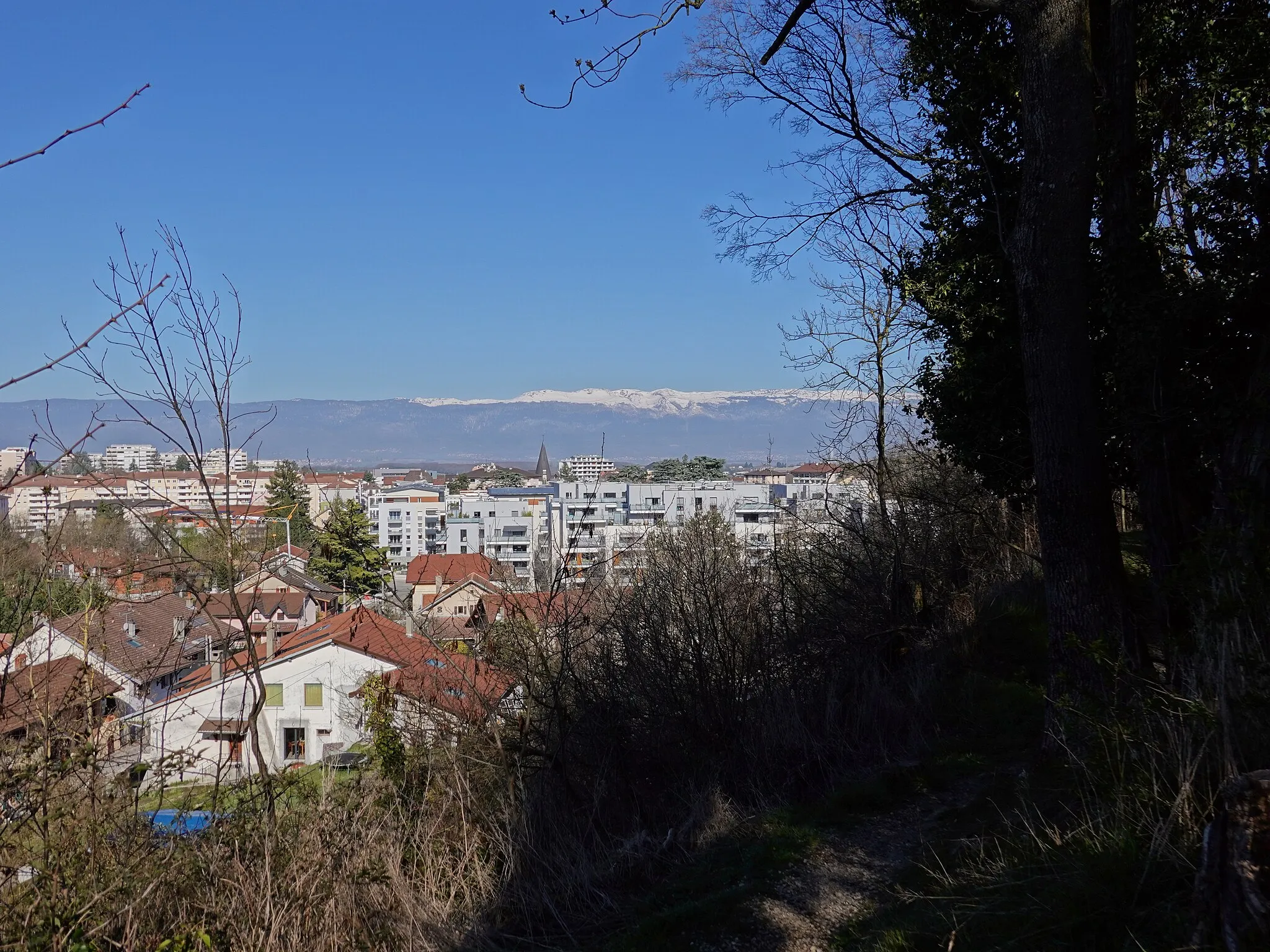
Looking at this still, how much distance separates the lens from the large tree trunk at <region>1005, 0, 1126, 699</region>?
563 cm

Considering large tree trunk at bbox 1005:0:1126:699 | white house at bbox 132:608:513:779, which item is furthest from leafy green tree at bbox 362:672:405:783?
large tree trunk at bbox 1005:0:1126:699

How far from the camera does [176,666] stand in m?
4.61

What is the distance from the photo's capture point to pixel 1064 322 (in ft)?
18.8

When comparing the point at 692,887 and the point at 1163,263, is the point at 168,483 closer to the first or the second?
the point at 692,887

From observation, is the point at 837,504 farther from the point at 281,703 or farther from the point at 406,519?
the point at 406,519

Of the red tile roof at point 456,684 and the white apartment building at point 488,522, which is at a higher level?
the red tile roof at point 456,684

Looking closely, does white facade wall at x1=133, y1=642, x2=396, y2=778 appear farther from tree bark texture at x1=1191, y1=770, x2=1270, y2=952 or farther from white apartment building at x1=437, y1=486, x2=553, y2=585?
white apartment building at x1=437, y1=486, x2=553, y2=585

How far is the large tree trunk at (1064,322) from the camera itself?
563 centimetres

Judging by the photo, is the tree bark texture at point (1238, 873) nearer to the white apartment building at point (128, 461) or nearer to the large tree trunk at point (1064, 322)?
the large tree trunk at point (1064, 322)

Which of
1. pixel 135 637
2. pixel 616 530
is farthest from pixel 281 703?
pixel 616 530

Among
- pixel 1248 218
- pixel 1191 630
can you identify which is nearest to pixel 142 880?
pixel 1191 630

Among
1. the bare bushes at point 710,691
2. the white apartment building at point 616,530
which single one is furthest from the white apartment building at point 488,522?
the bare bushes at point 710,691

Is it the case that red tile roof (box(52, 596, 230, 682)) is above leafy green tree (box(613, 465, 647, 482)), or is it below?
above

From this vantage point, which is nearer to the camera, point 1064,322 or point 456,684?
point 1064,322
